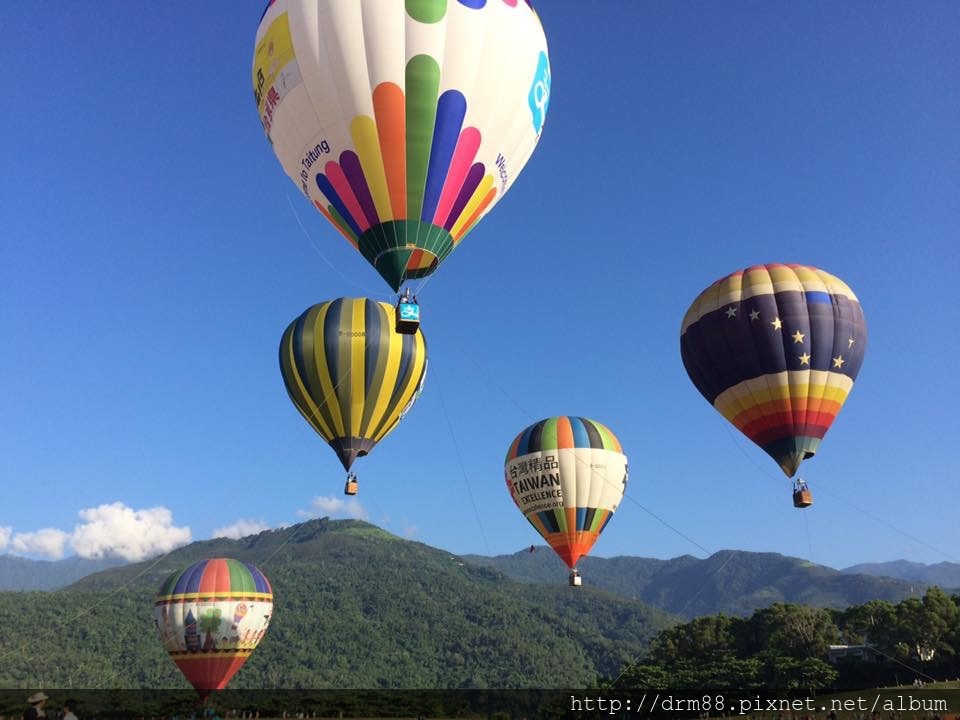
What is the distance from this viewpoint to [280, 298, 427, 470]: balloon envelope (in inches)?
1177

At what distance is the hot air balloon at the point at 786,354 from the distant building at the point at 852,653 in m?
36.9

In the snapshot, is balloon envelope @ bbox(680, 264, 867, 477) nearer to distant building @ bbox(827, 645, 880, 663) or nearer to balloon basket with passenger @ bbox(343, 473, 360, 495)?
balloon basket with passenger @ bbox(343, 473, 360, 495)

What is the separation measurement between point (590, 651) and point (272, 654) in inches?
3169

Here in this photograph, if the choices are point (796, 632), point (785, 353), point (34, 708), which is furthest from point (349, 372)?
point (796, 632)

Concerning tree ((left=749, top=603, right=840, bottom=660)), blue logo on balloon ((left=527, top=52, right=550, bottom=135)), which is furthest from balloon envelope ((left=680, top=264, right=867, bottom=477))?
tree ((left=749, top=603, right=840, bottom=660))

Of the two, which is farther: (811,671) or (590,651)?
(590,651)

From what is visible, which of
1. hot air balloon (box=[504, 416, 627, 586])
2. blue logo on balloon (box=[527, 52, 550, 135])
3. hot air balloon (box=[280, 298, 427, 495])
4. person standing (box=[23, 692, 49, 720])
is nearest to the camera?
person standing (box=[23, 692, 49, 720])

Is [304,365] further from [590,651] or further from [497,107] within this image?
[590,651]

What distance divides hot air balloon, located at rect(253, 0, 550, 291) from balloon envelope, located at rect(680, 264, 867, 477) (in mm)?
11922

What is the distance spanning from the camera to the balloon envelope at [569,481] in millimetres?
33406

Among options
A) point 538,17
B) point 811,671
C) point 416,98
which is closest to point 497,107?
point 416,98

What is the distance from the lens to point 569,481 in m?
33.6

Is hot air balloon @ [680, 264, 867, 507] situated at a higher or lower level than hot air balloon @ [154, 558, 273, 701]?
higher

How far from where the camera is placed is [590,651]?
194750 mm
